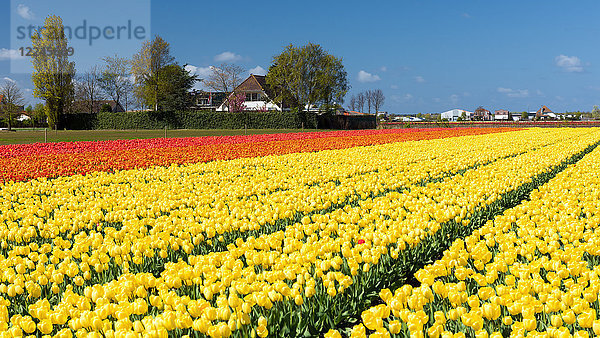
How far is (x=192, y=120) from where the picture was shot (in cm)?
5025

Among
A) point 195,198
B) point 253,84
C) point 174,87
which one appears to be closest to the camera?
point 195,198

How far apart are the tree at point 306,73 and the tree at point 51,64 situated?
25742 mm

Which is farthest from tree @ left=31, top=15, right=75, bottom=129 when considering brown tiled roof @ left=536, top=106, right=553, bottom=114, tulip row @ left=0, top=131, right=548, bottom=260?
brown tiled roof @ left=536, top=106, right=553, bottom=114

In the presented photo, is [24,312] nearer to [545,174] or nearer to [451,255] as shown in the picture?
[451,255]

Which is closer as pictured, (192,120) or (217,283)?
(217,283)

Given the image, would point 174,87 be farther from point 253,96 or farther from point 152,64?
point 253,96

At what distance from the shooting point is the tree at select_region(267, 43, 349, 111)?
204 ft

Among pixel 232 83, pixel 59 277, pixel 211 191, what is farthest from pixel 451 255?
pixel 232 83

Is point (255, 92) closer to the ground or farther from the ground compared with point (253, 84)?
closer to the ground

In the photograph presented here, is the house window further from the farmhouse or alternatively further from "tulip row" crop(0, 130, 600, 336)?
"tulip row" crop(0, 130, 600, 336)

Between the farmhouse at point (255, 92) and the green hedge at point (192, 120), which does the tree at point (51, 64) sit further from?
the farmhouse at point (255, 92)

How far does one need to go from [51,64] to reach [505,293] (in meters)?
56.1

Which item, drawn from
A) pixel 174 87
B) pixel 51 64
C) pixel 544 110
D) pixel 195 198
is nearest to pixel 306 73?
pixel 174 87

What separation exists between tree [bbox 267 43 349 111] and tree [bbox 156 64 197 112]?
11.6 meters
